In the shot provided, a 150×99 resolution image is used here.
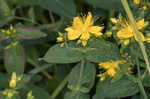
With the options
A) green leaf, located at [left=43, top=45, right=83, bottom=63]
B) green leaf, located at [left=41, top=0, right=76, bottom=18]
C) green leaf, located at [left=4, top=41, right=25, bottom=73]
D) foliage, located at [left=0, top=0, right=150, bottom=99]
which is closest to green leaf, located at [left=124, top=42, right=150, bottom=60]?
foliage, located at [left=0, top=0, right=150, bottom=99]

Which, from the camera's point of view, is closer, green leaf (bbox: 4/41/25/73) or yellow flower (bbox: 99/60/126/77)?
yellow flower (bbox: 99/60/126/77)

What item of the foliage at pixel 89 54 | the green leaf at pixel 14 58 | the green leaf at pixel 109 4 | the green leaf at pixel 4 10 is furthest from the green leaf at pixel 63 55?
the green leaf at pixel 4 10

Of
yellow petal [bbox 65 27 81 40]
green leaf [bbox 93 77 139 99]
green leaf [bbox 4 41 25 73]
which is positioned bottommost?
green leaf [bbox 93 77 139 99]

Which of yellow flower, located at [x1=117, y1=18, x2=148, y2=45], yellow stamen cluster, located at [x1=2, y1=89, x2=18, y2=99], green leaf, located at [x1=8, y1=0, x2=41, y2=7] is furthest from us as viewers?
green leaf, located at [x1=8, y1=0, x2=41, y2=7]

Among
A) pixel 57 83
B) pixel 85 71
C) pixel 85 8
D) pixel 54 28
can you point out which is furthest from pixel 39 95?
pixel 85 8

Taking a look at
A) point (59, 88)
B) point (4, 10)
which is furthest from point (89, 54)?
point (4, 10)

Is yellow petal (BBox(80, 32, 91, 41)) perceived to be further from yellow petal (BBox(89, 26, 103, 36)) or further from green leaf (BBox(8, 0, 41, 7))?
green leaf (BBox(8, 0, 41, 7))

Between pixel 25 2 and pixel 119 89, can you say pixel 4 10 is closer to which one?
pixel 25 2

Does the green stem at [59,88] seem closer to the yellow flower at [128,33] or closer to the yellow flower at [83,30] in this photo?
Answer: the yellow flower at [83,30]
